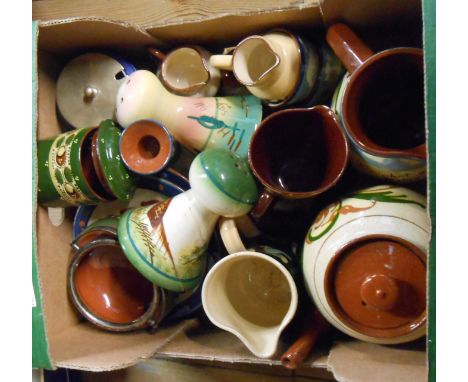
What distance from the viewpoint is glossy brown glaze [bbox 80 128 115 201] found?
84 centimetres

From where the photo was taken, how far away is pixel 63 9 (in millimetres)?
977

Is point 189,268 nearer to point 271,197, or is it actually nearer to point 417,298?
point 271,197

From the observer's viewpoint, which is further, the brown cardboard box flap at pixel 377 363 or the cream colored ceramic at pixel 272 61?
the cream colored ceramic at pixel 272 61

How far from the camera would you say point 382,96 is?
2.36 feet

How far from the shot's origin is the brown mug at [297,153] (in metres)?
0.73

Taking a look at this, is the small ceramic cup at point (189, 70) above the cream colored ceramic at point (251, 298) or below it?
above

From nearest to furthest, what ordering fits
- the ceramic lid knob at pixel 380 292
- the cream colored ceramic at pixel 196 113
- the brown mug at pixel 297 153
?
the ceramic lid knob at pixel 380 292
the brown mug at pixel 297 153
the cream colored ceramic at pixel 196 113

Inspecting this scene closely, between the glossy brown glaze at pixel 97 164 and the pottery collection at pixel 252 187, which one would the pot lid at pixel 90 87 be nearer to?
the pottery collection at pixel 252 187

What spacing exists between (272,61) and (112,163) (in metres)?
0.32

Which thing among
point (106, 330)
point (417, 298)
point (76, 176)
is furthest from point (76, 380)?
point (417, 298)

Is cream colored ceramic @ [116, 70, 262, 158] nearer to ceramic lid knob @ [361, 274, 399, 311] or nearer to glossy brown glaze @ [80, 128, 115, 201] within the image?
glossy brown glaze @ [80, 128, 115, 201]

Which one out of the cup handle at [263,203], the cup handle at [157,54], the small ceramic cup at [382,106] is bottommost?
the cup handle at [263,203]

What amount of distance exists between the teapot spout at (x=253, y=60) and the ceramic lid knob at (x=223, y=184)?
13 centimetres

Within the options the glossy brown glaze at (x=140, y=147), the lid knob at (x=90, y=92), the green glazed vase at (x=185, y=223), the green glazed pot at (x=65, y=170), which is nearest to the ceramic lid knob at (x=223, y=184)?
the green glazed vase at (x=185, y=223)
